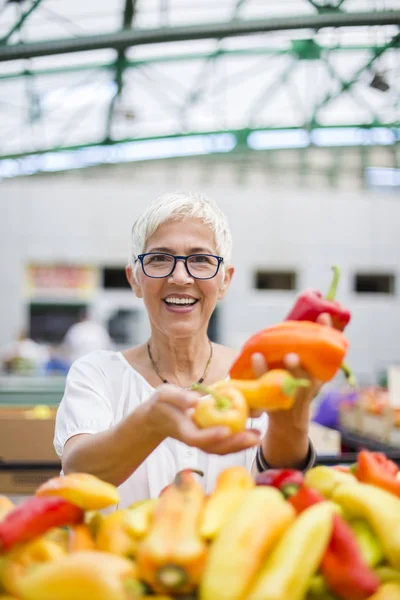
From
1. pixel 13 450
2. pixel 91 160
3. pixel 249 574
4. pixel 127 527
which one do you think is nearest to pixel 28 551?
pixel 127 527

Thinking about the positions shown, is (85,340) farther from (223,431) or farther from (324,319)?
(223,431)

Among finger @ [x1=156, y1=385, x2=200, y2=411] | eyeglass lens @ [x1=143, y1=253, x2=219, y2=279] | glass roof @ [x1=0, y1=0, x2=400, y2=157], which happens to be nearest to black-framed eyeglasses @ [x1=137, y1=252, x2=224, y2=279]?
eyeglass lens @ [x1=143, y1=253, x2=219, y2=279]

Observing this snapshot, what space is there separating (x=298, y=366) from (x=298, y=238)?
14942 millimetres

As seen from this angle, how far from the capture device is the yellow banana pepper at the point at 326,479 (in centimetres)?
125

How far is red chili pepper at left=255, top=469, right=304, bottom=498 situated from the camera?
119 cm

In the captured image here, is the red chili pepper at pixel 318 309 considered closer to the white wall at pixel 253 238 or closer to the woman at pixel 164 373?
the woman at pixel 164 373

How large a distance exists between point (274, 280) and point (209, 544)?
49.6 ft

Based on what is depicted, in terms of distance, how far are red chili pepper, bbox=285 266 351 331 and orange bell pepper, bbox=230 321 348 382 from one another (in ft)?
0.17

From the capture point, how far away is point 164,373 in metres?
2.01

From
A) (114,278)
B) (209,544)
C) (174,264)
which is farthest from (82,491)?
(114,278)

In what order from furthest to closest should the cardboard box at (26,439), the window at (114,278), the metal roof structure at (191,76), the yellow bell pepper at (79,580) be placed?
the window at (114,278), the metal roof structure at (191,76), the cardboard box at (26,439), the yellow bell pepper at (79,580)

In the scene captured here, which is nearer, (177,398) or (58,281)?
(177,398)

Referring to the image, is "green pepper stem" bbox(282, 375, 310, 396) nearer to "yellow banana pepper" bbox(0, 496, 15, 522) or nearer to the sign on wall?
"yellow banana pepper" bbox(0, 496, 15, 522)

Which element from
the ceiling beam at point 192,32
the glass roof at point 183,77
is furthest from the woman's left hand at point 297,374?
the glass roof at point 183,77
